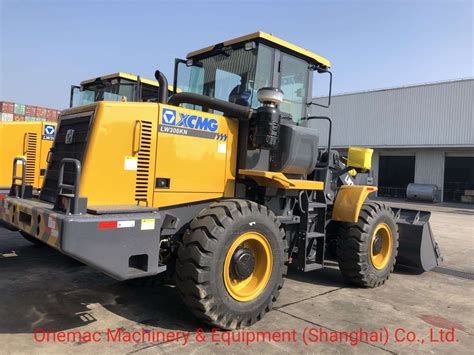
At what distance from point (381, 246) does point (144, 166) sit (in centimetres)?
407

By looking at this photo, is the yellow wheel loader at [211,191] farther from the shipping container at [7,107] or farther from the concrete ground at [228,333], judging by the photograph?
the shipping container at [7,107]

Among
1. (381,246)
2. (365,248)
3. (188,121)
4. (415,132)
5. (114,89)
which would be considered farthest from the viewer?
(415,132)

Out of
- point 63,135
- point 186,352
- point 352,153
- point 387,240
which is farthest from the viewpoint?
point 352,153

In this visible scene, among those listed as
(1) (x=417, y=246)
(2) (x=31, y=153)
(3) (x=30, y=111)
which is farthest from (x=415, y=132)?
(2) (x=31, y=153)

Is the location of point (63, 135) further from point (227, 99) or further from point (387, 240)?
point (387, 240)

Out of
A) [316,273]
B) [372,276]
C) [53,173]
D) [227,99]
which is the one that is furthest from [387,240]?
[53,173]

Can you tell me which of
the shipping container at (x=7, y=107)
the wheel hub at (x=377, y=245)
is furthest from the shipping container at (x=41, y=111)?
the wheel hub at (x=377, y=245)

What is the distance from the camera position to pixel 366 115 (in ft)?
104

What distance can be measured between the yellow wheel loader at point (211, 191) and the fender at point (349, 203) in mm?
20

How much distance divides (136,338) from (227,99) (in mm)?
2952

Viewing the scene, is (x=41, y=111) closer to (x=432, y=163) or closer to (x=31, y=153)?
(x=31, y=153)

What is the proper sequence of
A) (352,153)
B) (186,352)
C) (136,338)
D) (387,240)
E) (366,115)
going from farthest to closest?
(366,115)
(352,153)
(387,240)
(136,338)
(186,352)

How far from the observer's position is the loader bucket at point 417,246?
705 centimetres

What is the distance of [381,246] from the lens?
644 cm
